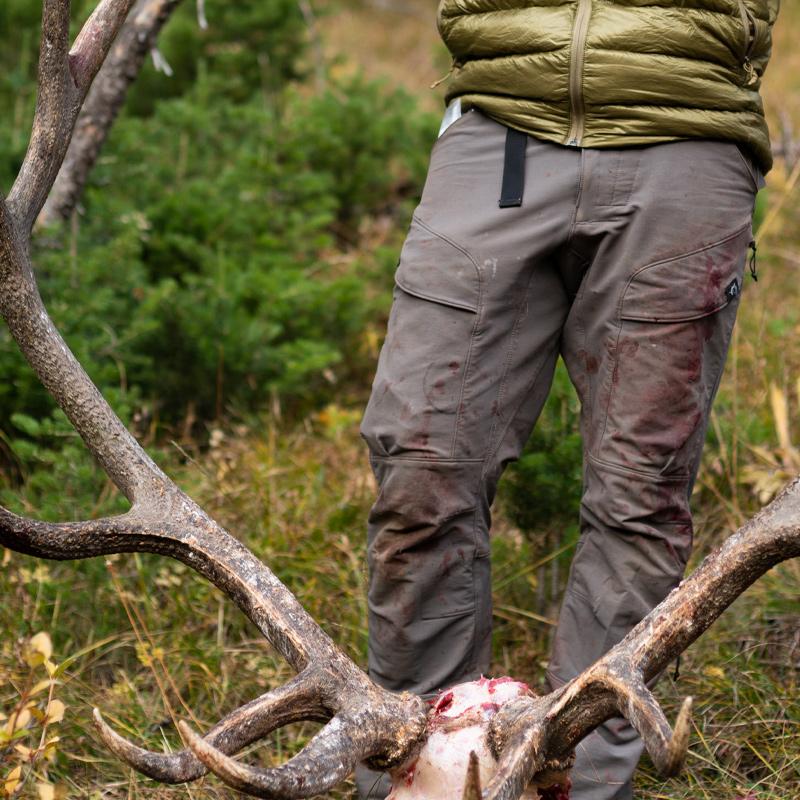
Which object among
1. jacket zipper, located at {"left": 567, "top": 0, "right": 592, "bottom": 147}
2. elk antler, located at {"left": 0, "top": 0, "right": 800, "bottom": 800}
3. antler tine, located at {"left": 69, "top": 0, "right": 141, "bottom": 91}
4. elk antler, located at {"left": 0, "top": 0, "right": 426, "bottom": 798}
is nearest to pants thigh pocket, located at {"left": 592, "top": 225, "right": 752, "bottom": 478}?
jacket zipper, located at {"left": 567, "top": 0, "right": 592, "bottom": 147}

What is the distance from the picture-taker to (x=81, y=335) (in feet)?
15.1

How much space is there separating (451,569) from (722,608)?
0.86 m

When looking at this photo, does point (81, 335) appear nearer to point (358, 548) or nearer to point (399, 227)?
point (358, 548)

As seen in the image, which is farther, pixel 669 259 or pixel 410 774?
pixel 669 259

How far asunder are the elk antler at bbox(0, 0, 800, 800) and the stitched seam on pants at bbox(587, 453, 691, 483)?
0.55m

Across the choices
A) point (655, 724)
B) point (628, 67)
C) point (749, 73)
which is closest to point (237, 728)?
point (655, 724)

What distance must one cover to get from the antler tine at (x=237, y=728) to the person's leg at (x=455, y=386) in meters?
0.65

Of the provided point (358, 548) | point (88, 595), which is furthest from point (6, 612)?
point (358, 548)

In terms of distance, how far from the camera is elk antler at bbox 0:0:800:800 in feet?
6.73

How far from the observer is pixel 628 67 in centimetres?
268

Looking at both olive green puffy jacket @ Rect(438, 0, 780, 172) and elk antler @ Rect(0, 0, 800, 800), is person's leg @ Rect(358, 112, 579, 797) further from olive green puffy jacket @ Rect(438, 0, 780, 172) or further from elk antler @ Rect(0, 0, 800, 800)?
elk antler @ Rect(0, 0, 800, 800)

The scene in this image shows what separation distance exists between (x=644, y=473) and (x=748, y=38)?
109cm

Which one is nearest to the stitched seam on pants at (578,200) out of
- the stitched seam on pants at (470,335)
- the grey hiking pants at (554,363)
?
the grey hiking pants at (554,363)

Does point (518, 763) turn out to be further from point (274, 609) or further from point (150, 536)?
point (150, 536)
